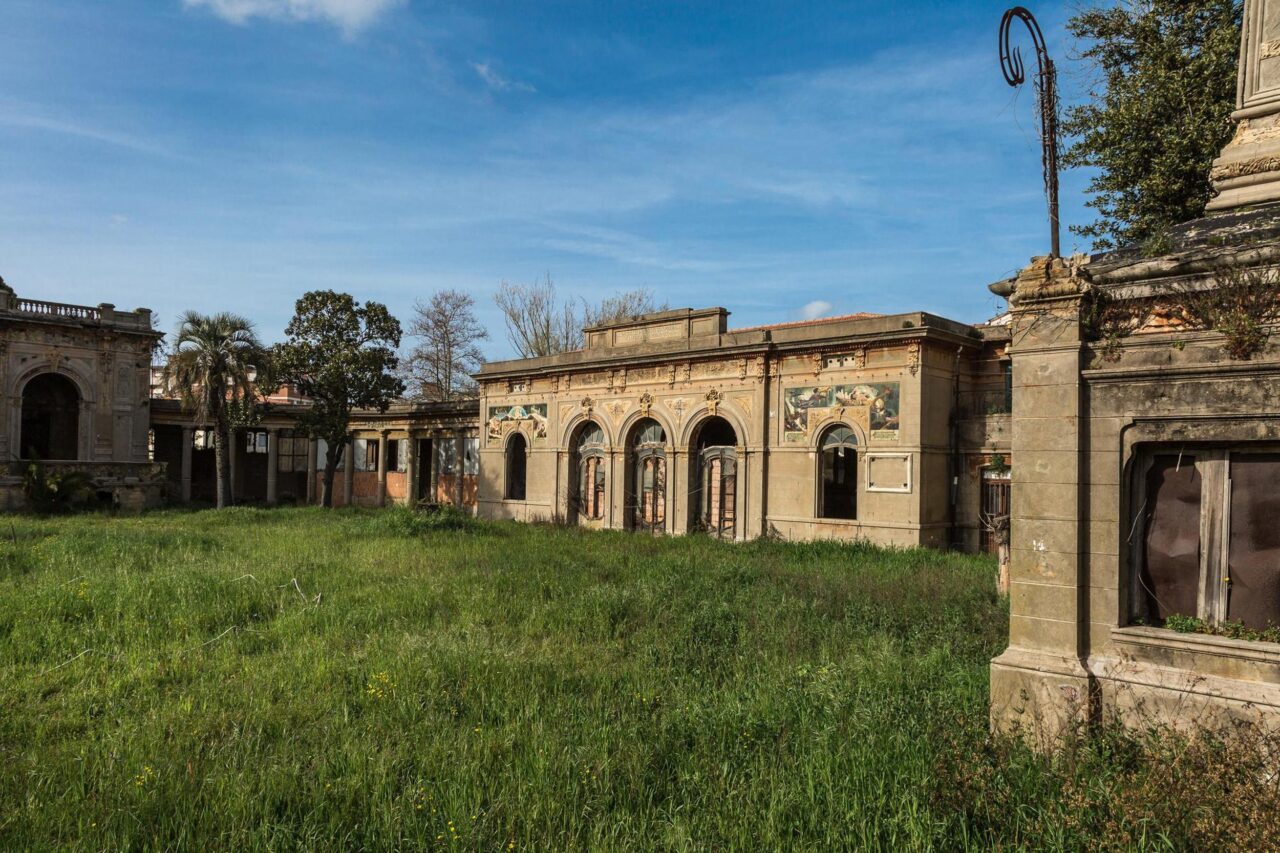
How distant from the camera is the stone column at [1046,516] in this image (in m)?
5.44

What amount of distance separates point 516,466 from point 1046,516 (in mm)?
21491

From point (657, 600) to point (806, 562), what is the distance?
16.4ft

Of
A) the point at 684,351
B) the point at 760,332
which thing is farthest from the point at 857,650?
the point at 684,351

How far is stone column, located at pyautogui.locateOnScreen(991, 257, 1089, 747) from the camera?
17.9 ft

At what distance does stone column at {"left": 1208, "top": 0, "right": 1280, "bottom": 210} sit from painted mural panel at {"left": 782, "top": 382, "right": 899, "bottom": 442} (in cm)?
1028

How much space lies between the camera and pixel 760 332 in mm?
18875

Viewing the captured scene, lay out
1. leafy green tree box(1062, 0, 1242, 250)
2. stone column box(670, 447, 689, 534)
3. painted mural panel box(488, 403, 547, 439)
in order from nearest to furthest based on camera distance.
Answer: leafy green tree box(1062, 0, 1242, 250)
stone column box(670, 447, 689, 534)
painted mural panel box(488, 403, 547, 439)

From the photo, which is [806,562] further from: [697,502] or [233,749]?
[233,749]

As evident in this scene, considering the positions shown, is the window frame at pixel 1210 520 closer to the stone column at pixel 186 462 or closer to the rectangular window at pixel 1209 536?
the rectangular window at pixel 1209 536

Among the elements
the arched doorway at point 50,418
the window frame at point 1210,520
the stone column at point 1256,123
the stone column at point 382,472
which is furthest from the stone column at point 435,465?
the window frame at point 1210,520

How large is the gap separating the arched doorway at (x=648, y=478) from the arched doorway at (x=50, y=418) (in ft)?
69.4

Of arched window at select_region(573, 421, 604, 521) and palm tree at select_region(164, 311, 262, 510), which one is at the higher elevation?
palm tree at select_region(164, 311, 262, 510)

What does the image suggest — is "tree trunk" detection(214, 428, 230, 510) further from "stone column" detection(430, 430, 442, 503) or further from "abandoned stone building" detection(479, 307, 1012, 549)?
"abandoned stone building" detection(479, 307, 1012, 549)

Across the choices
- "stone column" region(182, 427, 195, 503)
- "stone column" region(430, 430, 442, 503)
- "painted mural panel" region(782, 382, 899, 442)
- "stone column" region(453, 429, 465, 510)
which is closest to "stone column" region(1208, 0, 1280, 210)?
"painted mural panel" region(782, 382, 899, 442)
